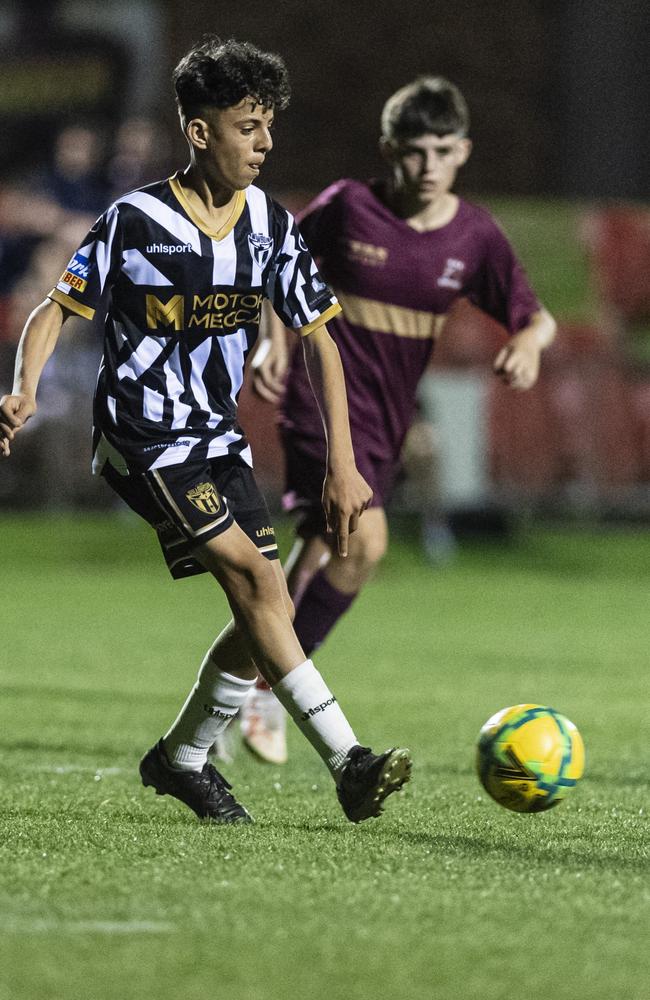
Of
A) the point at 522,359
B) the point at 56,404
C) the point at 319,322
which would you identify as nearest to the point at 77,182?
the point at 56,404

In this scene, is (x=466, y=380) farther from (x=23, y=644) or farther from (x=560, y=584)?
(x=23, y=644)

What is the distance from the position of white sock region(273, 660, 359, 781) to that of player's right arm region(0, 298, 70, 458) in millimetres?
983

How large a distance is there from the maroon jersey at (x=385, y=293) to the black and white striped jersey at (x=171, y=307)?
1.32 m

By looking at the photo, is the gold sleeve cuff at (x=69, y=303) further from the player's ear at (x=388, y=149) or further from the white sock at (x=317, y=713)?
the player's ear at (x=388, y=149)

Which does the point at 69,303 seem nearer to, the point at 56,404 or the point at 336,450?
the point at 336,450

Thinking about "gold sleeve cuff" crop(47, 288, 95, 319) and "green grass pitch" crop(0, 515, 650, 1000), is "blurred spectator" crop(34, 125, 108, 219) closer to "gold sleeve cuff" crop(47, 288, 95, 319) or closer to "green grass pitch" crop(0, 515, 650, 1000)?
"green grass pitch" crop(0, 515, 650, 1000)

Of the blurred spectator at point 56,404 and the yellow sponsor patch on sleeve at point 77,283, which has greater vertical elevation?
the yellow sponsor patch on sleeve at point 77,283

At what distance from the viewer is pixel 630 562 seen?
1459 centimetres

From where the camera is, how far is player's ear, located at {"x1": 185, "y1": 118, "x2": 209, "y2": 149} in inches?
181

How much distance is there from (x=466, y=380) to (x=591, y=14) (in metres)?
8.52

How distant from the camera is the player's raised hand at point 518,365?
5711 millimetres

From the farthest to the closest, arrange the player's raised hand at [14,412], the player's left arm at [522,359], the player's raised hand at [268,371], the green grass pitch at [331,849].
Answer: the player's raised hand at [268,371] < the player's left arm at [522,359] < the player's raised hand at [14,412] < the green grass pitch at [331,849]

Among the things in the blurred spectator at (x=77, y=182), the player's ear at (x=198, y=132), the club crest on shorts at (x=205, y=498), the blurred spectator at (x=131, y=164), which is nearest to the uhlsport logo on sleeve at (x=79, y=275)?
the player's ear at (x=198, y=132)

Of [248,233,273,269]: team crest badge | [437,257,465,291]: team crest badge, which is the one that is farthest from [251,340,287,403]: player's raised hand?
[248,233,273,269]: team crest badge
